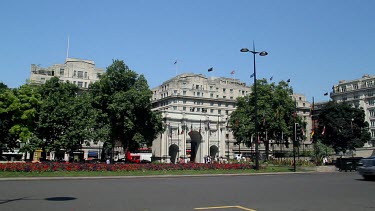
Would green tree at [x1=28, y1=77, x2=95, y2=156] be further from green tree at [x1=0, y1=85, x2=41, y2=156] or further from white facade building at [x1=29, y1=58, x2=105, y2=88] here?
white facade building at [x1=29, y1=58, x2=105, y2=88]

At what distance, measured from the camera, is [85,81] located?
330 ft

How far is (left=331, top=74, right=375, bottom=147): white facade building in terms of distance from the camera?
106562mm

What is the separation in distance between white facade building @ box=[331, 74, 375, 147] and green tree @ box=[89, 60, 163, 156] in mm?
80280

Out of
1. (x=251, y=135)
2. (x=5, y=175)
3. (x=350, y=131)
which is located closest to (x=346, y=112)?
(x=350, y=131)

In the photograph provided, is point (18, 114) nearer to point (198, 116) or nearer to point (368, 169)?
point (198, 116)

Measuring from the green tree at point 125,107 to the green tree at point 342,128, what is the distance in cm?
4605

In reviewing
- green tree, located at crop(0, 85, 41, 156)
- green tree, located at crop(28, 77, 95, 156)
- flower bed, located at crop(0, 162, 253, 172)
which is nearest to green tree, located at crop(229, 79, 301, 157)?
flower bed, located at crop(0, 162, 253, 172)

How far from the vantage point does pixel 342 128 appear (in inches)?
3167

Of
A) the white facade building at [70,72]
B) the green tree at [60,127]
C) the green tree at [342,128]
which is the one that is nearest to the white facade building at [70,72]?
the white facade building at [70,72]

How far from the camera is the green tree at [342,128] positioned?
7994cm

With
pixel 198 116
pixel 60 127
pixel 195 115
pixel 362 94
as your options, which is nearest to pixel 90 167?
pixel 60 127

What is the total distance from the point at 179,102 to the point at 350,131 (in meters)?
50.6

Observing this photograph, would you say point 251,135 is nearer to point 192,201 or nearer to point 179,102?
point 179,102

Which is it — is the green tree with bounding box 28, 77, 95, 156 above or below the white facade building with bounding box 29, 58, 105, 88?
below
